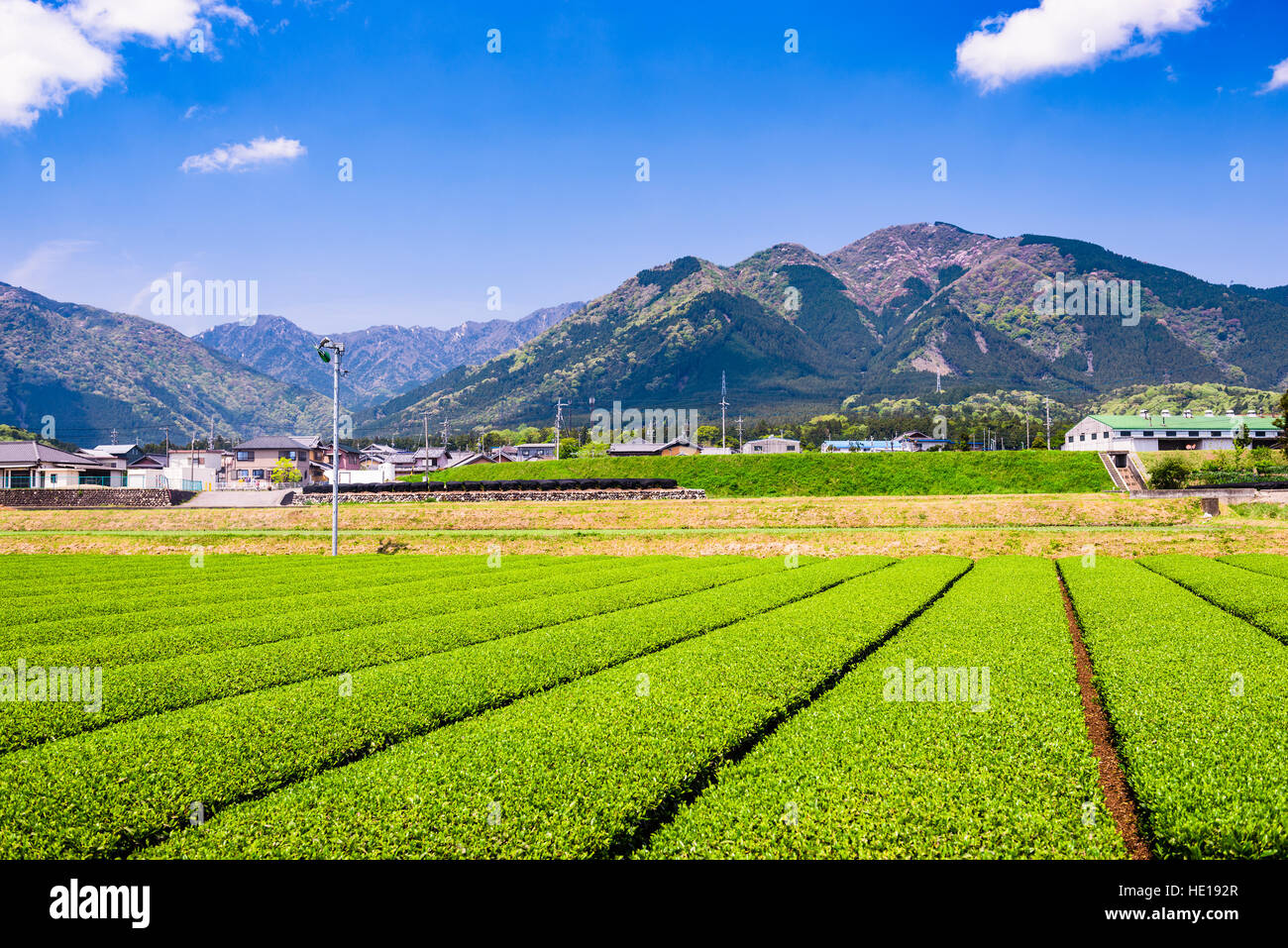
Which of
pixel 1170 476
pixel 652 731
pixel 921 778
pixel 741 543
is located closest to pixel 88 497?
pixel 741 543

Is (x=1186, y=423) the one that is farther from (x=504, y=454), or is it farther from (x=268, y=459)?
(x=268, y=459)

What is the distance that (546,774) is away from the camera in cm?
830

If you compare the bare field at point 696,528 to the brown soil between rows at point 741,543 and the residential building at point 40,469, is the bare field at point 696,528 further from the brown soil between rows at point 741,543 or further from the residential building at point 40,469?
the residential building at point 40,469

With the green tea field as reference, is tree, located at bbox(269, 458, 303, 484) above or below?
above

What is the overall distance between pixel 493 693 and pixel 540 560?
83.6 ft

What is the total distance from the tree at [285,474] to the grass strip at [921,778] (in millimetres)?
119718

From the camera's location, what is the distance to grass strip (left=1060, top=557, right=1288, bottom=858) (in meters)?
7.26

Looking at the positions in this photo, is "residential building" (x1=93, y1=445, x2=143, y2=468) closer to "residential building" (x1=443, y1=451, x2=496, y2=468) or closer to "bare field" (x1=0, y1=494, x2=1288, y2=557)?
"residential building" (x1=443, y1=451, x2=496, y2=468)

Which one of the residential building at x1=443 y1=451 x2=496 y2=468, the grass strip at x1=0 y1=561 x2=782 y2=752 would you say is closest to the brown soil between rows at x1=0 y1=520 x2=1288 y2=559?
the grass strip at x1=0 y1=561 x2=782 y2=752

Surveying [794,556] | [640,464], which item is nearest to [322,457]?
[640,464]

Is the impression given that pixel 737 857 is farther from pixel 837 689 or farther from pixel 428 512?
pixel 428 512

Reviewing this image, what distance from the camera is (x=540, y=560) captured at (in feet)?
122

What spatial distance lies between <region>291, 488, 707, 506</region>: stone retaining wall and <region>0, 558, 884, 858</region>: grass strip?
2050 inches

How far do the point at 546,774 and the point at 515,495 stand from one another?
201 ft
